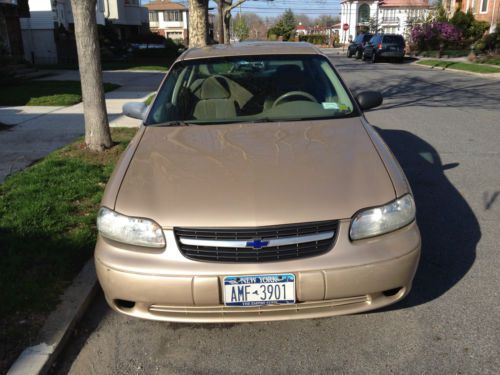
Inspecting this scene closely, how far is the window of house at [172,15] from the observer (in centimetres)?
8006

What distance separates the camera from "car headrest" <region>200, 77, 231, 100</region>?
4180 mm

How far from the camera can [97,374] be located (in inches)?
103

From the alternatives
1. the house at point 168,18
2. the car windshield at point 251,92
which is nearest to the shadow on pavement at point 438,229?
the car windshield at point 251,92

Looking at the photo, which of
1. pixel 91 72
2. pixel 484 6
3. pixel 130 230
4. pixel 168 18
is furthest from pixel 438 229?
A: pixel 168 18

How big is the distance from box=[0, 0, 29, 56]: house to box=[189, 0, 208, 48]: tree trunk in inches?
463

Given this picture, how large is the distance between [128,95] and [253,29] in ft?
357

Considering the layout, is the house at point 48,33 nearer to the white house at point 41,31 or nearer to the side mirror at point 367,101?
the white house at point 41,31

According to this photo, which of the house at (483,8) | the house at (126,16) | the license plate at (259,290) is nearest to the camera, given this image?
the license plate at (259,290)

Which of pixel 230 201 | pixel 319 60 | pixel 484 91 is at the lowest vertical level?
pixel 484 91

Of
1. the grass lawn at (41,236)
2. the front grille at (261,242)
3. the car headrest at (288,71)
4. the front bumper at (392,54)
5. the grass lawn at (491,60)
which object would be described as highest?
the car headrest at (288,71)

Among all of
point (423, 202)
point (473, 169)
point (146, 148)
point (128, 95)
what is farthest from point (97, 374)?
point (128, 95)

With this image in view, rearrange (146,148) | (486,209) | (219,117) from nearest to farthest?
(146,148) < (219,117) < (486,209)

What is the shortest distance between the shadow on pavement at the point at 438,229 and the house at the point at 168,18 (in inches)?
3104

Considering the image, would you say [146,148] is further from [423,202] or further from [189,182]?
[423,202]
